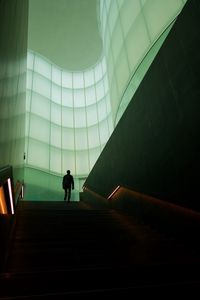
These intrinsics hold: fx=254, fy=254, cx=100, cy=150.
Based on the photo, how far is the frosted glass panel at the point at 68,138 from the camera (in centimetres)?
2171

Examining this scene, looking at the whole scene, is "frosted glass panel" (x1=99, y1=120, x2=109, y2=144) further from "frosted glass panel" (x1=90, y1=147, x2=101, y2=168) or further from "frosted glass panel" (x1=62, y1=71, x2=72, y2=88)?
"frosted glass panel" (x1=62, y1=71, x2=72, y2=88)

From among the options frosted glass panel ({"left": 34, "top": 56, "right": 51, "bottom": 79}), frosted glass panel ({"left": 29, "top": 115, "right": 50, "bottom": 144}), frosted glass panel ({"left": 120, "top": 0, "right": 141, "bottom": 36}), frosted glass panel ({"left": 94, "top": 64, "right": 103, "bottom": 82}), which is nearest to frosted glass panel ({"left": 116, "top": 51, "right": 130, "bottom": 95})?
frosted glass panel ({"left": 120, "top": 0, "right": 141, "bottom": 36})

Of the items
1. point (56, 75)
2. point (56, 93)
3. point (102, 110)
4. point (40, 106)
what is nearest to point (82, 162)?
point (102, 110)

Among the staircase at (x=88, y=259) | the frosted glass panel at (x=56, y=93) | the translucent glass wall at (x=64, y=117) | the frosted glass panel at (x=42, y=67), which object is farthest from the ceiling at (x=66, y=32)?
the staircase at (x=88, y=259)

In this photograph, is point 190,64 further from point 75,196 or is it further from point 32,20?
point 32,20

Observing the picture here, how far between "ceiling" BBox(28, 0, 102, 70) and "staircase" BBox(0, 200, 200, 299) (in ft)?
62.8

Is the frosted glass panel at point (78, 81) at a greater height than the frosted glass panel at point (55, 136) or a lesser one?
greater

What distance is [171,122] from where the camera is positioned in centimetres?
488

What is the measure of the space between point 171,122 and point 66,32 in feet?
68.0

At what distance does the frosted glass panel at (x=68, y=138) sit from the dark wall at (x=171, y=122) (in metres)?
14.9

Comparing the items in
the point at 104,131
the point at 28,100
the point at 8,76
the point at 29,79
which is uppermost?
the point at 29,79

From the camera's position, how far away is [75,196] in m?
19.8

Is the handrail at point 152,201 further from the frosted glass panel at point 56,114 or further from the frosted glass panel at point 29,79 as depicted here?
the frosted glass panel at point 29,79

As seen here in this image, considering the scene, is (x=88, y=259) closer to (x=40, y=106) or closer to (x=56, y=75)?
(x=40, y=106)
